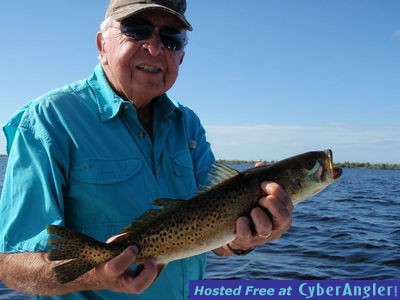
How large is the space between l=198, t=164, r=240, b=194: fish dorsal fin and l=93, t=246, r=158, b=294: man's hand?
3.01 feet

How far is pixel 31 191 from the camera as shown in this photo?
3.52 meters

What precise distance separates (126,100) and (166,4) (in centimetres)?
104

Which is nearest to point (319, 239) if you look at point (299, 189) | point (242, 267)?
point (242, 267)

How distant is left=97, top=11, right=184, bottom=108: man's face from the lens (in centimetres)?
421

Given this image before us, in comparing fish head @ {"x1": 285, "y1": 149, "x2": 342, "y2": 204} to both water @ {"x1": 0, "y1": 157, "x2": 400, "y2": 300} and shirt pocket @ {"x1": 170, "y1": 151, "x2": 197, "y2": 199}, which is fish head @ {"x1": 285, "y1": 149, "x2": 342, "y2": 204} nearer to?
shirt pocket @ {"x1": 170, "y1": 151, "x2": 197, "y2": 199}

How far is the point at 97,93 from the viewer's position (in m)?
4.23

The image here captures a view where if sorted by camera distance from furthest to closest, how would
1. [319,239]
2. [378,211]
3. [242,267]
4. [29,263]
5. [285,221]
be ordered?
[378,211]
[319,239]
[242,267]
[285,221]
[29,263]

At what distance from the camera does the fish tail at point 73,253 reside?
328 centimetres

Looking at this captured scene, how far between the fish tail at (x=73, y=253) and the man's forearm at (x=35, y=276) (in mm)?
87

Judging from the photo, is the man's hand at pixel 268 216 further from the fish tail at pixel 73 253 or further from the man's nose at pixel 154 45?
the man's nose at pixel 154 45

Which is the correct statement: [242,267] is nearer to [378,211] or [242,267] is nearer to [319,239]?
[319,239]

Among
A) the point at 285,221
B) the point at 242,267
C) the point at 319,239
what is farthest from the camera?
the point at 319,239

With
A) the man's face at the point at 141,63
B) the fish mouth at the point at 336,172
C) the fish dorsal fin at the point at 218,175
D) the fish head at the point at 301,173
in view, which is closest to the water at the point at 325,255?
the man's face at the point at 141,63

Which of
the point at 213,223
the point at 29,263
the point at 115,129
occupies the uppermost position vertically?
the point at 115,129
